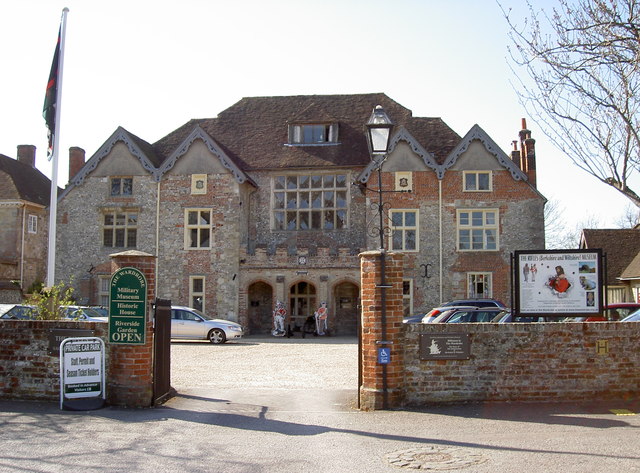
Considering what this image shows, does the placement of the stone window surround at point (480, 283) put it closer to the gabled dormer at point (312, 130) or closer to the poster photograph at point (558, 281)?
the gabled dormer at point (312, 130)

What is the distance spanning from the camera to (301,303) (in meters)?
35.1

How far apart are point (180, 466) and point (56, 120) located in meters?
12.2

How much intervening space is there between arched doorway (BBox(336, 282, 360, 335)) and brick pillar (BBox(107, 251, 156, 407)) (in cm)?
2299

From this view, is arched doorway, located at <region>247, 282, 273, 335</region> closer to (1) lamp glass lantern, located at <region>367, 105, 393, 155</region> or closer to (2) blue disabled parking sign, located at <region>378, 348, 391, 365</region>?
(1) lamp glass lantern, located at <region>367, 105, 393, 155</region>

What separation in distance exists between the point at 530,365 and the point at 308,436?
4.31 metres

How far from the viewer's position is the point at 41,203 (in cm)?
4084

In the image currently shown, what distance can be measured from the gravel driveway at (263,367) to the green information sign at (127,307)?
229 cm

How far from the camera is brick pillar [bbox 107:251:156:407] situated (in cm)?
1184

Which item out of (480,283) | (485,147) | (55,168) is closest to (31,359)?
(55,168)

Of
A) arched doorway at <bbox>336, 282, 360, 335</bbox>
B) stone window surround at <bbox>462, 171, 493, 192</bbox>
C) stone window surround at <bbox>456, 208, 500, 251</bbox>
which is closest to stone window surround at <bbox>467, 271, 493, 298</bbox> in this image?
stone window surround at <bbox>456, 208, 500, 251</bbox>

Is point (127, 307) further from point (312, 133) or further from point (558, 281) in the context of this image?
point (312, 133)

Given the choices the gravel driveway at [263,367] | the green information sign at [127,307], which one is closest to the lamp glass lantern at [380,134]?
the green information sign at [127,307]

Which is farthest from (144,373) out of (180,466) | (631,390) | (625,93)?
(625,93)

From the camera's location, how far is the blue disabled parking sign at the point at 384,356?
11.4 m
